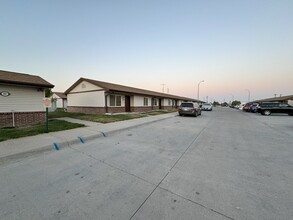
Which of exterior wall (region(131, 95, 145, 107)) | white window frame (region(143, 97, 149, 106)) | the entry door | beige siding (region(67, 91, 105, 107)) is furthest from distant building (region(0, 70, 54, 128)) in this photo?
white window frame (region(143, 97, 149, 106))

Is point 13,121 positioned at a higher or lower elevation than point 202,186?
higher

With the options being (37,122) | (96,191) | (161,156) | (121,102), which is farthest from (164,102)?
(96,191)

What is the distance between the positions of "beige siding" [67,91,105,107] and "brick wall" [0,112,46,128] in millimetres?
6581

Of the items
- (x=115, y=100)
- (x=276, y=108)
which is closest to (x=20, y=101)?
(x=115, y=100)

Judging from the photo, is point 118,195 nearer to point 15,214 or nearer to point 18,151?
point 15,214

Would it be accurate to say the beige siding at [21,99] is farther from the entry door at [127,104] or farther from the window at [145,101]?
the window at [145,101]

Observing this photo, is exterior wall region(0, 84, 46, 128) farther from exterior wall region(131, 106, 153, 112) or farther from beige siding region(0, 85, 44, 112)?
exterior wall region(131, 106, 153, 112)

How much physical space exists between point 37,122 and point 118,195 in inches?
394

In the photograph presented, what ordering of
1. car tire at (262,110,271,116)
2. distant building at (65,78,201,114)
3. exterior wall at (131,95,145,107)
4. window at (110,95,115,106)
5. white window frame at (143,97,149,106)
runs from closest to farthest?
1. distant building at (65,78,201,114)
2. window at (110,95,115,106)
3. exterior wall at (131,95,145,107)
4. car tire at (262,110,271,116)
5. white window frame at (143,97,149,106)

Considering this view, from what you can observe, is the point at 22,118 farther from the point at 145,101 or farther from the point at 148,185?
the point at 145,101

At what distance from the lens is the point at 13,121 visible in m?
8.35

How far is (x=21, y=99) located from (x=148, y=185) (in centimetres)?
1050

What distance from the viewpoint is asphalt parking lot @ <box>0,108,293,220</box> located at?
208 centimetres

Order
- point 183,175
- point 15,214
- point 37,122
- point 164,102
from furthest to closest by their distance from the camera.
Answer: point 164,102
point 37,122
point 183,175
point 15,214
